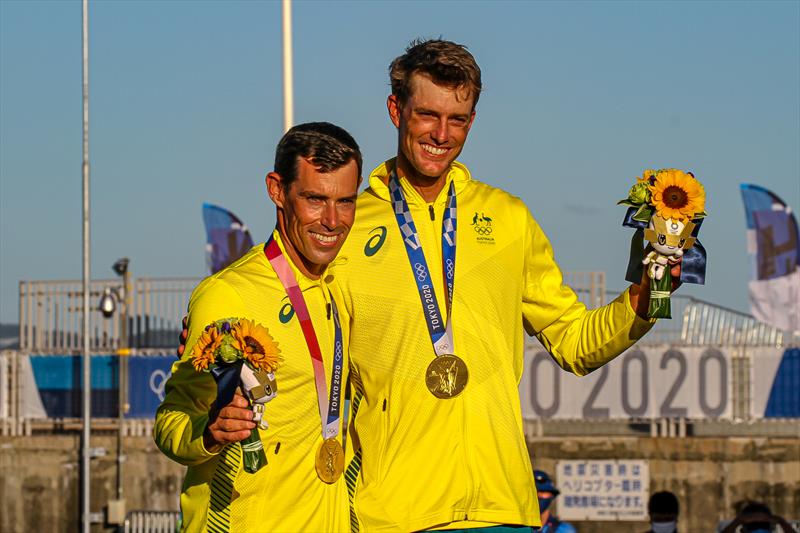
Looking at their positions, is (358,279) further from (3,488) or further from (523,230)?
(3,488)

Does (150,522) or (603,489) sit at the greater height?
(603,489)

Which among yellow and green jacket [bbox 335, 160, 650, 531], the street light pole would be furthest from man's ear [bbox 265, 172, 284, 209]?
the street light pole

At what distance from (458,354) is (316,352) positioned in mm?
610

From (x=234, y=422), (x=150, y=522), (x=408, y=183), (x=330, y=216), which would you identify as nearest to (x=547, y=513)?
(x=408, y=183)

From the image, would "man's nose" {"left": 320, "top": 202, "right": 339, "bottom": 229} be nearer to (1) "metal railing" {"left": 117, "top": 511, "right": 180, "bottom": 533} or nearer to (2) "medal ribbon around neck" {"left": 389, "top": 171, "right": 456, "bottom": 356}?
(2) "medal ribbon around neck" {"left": 389, "top": 171, "right": 456, "bottom": 356}

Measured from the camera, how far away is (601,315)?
21.1 feet

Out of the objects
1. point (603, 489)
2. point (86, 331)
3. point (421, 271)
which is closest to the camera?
point (421, 271)

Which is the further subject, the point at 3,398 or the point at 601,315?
the point at 3,398

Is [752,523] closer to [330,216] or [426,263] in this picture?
[426,263]

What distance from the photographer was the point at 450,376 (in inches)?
249

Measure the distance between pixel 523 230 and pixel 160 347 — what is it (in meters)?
23.5

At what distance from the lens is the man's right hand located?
539 cm

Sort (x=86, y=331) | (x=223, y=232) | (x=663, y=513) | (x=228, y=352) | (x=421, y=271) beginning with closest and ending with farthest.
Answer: (x=228, y=352), (x=421, y=271), (x=663, y=513), (x=86, y=331), (x=223, y=232)

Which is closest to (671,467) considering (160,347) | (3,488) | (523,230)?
(160,347)
